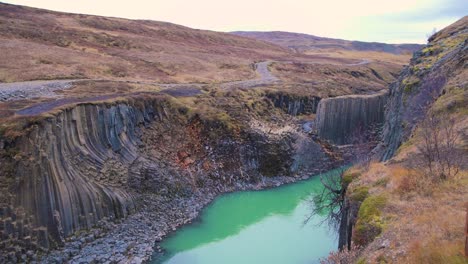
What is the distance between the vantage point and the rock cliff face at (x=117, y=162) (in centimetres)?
2294

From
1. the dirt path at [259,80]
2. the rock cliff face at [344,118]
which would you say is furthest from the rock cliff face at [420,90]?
the dirt path at [259,80]

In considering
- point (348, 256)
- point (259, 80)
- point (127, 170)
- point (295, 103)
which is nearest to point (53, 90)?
point (127, 170)

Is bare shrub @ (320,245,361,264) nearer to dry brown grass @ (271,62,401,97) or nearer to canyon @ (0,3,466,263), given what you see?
canyon @ (0,3,466,263)

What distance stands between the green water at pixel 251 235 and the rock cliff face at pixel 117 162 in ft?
12.1

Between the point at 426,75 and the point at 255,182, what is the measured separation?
17.9 m

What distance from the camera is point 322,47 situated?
16300cm

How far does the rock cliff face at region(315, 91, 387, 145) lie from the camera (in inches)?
1939

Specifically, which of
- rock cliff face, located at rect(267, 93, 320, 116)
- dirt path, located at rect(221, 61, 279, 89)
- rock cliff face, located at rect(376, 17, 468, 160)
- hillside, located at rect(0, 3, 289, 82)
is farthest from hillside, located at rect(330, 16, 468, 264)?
hillside, located at rect(0, 3, 289, 82)

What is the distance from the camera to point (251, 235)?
28.9m

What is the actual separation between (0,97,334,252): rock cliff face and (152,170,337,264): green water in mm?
3675

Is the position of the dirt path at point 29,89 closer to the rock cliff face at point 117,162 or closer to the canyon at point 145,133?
the canyon at point 145,133

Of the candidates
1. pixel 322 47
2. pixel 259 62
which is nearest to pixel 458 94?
pixel 259 62

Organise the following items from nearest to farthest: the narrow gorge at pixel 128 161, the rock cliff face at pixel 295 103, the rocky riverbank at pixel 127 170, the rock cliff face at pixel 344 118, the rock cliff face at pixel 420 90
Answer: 1. the rocky riverbank at pixel 127 170
2. the narrow gorge at pixel 128 161
3. the rock cliff face at pixel 420 90
4. the rock cliff face at pixel 344 118
5. the rock cliff face at pixel 295 103

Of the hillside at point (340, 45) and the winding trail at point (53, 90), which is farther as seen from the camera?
the hillside at point (340, 45)
